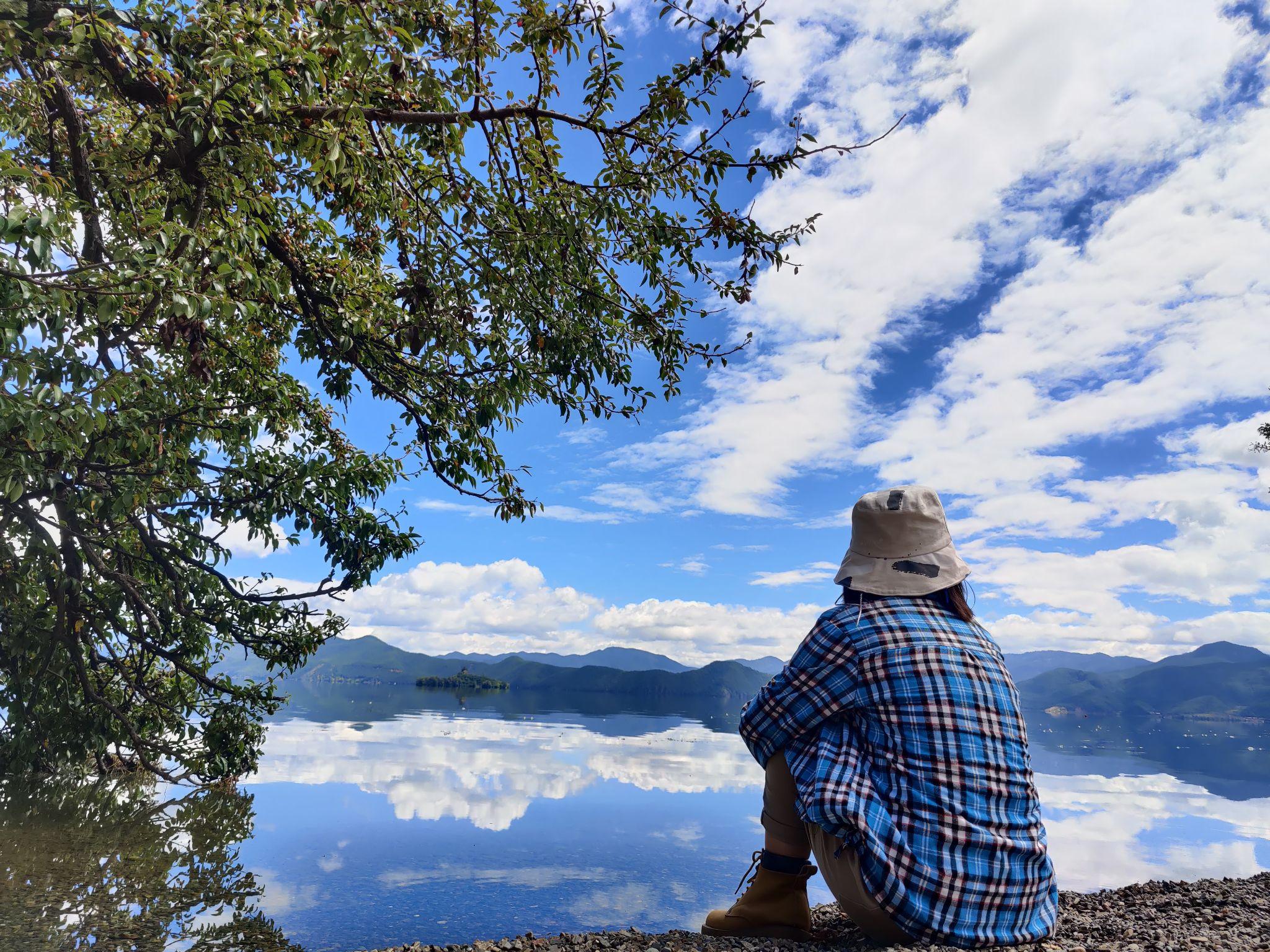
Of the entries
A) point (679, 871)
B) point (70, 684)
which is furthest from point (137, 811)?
point (679, 871)

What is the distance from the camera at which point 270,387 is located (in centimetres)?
665

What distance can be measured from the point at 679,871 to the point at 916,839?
3757mm

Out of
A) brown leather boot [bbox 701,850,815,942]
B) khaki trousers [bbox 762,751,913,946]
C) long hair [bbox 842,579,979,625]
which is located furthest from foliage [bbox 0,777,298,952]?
long hair [bbox 842,579,979,625]

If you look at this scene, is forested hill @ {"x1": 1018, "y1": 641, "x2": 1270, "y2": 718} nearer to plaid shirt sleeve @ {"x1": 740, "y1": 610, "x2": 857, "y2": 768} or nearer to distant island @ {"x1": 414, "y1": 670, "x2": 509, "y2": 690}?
distant island @ {"x1": 414, "y1": 670, "x2": 509, "y2": 690}

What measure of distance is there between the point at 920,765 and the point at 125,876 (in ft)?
17.6

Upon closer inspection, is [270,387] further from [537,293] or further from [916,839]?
[916,839]

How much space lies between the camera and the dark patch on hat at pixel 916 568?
2.72m

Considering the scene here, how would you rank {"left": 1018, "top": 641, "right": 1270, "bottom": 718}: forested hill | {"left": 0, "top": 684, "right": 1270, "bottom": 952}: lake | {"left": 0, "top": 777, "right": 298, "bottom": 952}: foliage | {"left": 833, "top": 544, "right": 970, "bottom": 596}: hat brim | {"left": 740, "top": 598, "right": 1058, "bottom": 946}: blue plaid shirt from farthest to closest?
{"left": 1018, "top": 641, "right": 1270, "bottom": 718}: forested hill, {"left": 0, "top": 684, "right": 1270, "bottom": 952}: lake, {"left": 0, "top": 777, "right": 298, "bottom": 952}: foliage, {"left": 833, "top": 544, "right": 970, "bottom": 596}: hat brim, {"left": 740, "top": 598, "right": 1058, "bottom": 946}: blue plaid shirt

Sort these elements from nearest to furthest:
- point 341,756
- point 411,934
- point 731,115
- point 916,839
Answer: point 916,839, point 411,934, point 731,115, point 341,756

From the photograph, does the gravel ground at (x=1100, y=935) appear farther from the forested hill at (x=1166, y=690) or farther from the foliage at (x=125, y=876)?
the forested hill at (x=1166, y=690)

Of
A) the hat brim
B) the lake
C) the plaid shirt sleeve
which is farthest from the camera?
the lake

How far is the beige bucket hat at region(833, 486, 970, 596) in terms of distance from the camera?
271cm

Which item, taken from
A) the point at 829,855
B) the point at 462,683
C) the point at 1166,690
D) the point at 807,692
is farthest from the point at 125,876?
the point at 1166,690

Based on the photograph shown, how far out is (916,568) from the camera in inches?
108
